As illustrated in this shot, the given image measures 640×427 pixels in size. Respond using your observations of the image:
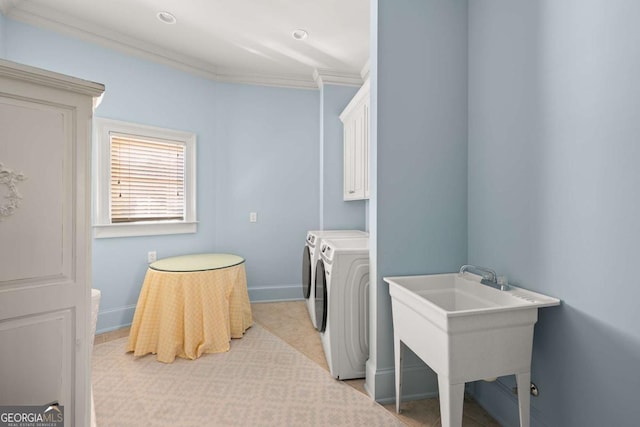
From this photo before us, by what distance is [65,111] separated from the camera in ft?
3.06

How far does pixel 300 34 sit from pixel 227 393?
9.61 ft

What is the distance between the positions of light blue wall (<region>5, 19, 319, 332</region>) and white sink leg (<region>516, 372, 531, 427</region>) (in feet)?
8.68

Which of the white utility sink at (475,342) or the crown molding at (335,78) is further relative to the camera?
the crown molding at (335,78)

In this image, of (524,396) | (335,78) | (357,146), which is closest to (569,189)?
(524,396)

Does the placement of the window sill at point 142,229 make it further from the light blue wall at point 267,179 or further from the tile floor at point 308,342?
the tile floor at point 308,342

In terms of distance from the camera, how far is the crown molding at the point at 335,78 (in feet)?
11.1

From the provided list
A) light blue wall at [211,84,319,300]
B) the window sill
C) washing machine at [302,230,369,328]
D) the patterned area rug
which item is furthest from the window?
washing machine at [302,230,369,328]

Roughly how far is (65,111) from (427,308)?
153cm

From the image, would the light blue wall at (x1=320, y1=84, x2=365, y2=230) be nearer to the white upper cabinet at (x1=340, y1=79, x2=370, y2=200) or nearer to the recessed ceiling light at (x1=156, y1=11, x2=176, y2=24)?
the white upper cabinet at (x1=340, y1=79, x2=370, y2=200)

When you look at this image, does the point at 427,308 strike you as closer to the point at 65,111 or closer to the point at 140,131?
the point at 65,111

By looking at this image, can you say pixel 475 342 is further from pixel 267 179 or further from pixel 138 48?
pixel 138 48

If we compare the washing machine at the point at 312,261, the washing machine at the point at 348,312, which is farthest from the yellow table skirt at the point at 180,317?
the washing machine at the point at 348,312

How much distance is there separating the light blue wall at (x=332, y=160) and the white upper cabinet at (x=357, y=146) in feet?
0.42

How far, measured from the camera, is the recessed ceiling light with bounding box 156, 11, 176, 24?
2.43 meters
